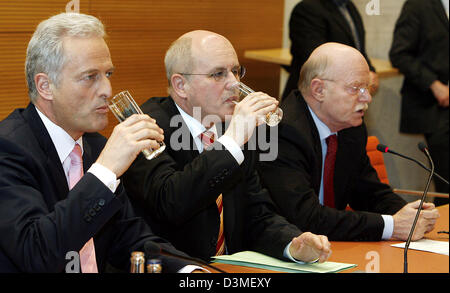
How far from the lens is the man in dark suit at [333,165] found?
2.69m

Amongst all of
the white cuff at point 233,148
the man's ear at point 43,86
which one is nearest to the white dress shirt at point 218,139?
the white cuff at point 233,148

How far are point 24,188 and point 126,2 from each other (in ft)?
6.18

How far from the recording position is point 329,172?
3.01 m

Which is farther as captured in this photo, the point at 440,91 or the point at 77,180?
the point at 440,91

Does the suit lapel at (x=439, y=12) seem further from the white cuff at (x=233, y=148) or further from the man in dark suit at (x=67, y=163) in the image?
the man in dark suit at (x=67, y=163)

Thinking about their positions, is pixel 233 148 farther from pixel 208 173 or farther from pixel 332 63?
pixel 332 63

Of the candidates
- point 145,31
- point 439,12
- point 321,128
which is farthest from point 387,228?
point 439,12

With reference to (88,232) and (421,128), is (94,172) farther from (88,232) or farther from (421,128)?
(421,128)

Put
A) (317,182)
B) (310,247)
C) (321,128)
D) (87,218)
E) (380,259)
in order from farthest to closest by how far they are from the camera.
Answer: (321,128), (317,182), (380,259), (310,247), (87,218)

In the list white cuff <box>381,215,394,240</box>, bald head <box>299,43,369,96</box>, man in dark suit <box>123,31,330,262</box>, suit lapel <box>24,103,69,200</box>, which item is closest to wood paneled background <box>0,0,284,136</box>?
bald head <box>299,43,369,96</box>

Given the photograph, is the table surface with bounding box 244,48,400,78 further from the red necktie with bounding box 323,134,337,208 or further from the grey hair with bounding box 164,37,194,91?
the grey hair with bounding box 164,37,194,91

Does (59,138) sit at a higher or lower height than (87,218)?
higher

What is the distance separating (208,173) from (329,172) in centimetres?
101
